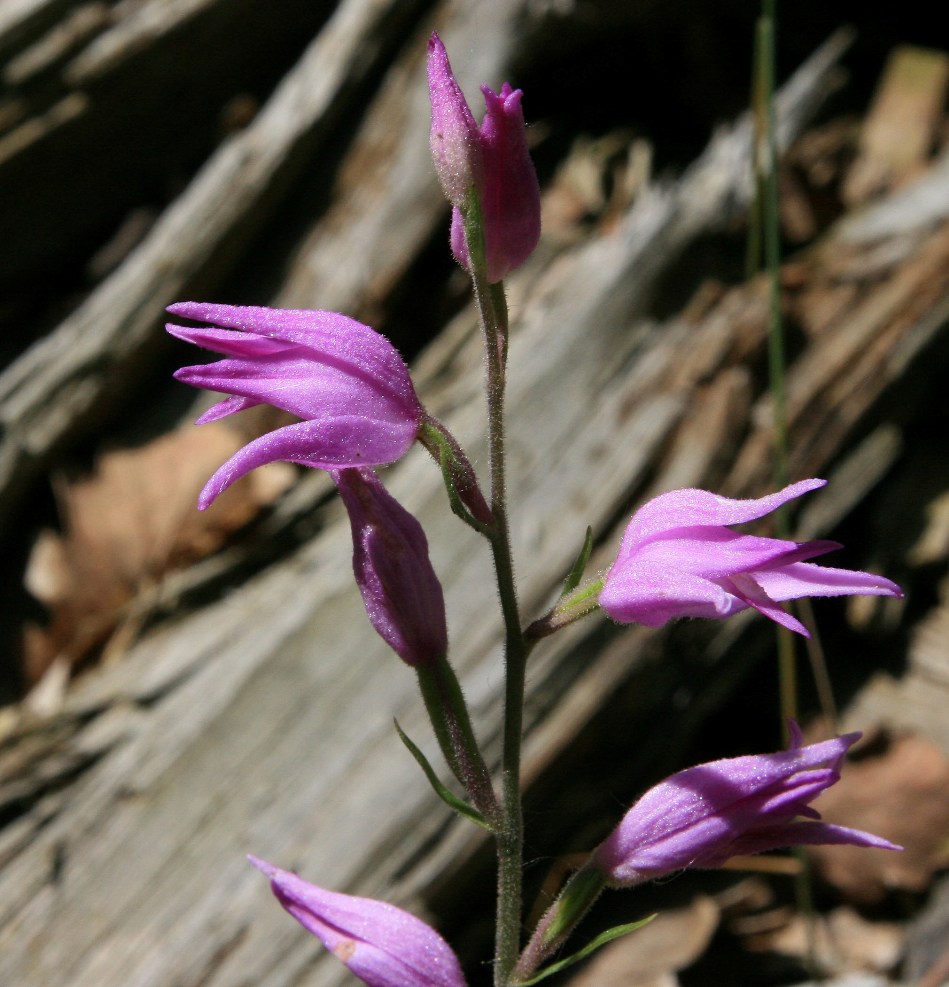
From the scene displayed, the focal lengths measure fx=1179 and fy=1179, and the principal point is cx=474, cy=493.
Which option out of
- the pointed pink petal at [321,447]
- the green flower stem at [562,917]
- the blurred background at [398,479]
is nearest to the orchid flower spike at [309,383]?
the pointed pink petal at [321,447]

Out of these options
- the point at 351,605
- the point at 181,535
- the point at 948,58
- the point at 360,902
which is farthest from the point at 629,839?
the point at 948,58

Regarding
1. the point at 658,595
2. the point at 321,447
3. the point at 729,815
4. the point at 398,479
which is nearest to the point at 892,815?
the point at 398,479

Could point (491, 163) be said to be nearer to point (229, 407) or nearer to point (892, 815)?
point (229, 407)

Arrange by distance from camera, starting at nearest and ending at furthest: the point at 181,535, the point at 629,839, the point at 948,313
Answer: the point at 629,839
the point at 181,535
the point at 948,313

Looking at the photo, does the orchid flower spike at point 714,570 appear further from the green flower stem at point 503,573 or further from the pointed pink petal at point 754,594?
the green flower stem at point 503,573

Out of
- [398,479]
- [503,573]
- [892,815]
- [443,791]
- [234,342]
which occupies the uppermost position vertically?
[234,342]

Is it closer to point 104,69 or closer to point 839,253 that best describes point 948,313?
point 839,253
